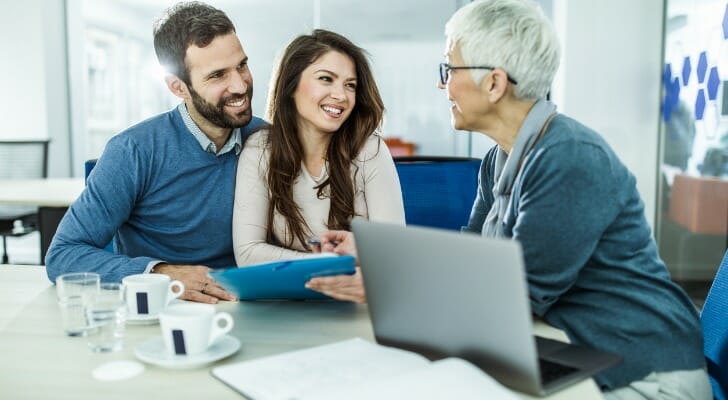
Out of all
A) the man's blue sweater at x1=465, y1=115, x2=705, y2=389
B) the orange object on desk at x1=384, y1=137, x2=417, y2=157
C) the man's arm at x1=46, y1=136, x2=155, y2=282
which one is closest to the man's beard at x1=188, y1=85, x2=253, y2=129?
the man's arm at x1=46, y1=136, x2=155, y2=282

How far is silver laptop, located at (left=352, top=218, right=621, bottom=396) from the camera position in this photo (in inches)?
29.4

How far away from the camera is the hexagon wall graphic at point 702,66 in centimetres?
324

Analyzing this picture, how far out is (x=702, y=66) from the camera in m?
3.28

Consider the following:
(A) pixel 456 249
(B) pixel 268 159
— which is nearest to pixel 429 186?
(B) pixel 268 159

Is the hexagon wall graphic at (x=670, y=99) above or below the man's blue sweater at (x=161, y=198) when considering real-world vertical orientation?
above

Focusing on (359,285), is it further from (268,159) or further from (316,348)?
(268,159)

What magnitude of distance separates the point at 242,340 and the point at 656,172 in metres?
3.51

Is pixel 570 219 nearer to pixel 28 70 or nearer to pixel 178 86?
pixel 178 86

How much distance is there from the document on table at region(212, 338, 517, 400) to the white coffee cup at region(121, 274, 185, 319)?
0.29 meters

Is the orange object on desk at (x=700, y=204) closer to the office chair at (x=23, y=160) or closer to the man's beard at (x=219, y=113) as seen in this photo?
the man's beard at (x=219, y=113)

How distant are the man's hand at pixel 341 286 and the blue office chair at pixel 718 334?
27.1 inches

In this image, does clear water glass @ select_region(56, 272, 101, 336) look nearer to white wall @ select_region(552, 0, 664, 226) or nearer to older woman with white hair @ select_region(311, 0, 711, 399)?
older woman with white hair @ select_region(311, 0, 711, 399)

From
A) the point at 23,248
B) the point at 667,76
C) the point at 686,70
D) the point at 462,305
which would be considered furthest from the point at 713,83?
the point at 23,248

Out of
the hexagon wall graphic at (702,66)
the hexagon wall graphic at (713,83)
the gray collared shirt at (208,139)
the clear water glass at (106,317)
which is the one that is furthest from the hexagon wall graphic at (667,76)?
the clear water glass at (106,317)
